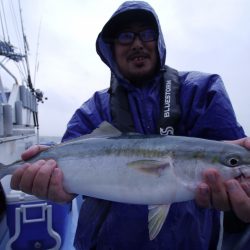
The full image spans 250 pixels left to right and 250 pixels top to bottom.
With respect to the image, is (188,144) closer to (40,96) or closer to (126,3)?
(126,3)

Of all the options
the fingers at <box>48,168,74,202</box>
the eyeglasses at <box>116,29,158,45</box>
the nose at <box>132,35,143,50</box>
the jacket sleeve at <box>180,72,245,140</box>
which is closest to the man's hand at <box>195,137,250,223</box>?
the jacket sleeve at <box>180,72,245,140</box>

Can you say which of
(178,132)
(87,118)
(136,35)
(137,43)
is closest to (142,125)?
(178,132)

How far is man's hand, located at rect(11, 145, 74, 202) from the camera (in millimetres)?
2754

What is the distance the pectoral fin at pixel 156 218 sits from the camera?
255cm

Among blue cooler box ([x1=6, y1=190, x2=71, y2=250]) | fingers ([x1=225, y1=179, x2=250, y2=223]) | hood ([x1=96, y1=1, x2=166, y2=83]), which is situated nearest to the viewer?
fingers ([x1=225, y1=179, x2=250, y2=223])

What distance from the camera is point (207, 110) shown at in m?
3.03

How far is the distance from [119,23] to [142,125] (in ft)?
4.06

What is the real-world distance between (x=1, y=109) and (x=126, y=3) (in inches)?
161

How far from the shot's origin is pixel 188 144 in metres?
2.66

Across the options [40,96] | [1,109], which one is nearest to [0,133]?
[1,109]

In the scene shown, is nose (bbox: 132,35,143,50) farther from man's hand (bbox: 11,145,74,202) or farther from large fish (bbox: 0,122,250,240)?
man's hand (bbox: 11,145,74,202)

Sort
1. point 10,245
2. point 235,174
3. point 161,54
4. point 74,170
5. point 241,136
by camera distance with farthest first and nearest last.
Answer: point 10,245 → point 161,54 → point 241,136 → point 74,170 → point 235,174

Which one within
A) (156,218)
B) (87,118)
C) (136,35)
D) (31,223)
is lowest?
(31,223)

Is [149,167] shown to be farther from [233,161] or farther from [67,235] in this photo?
[67,235]
